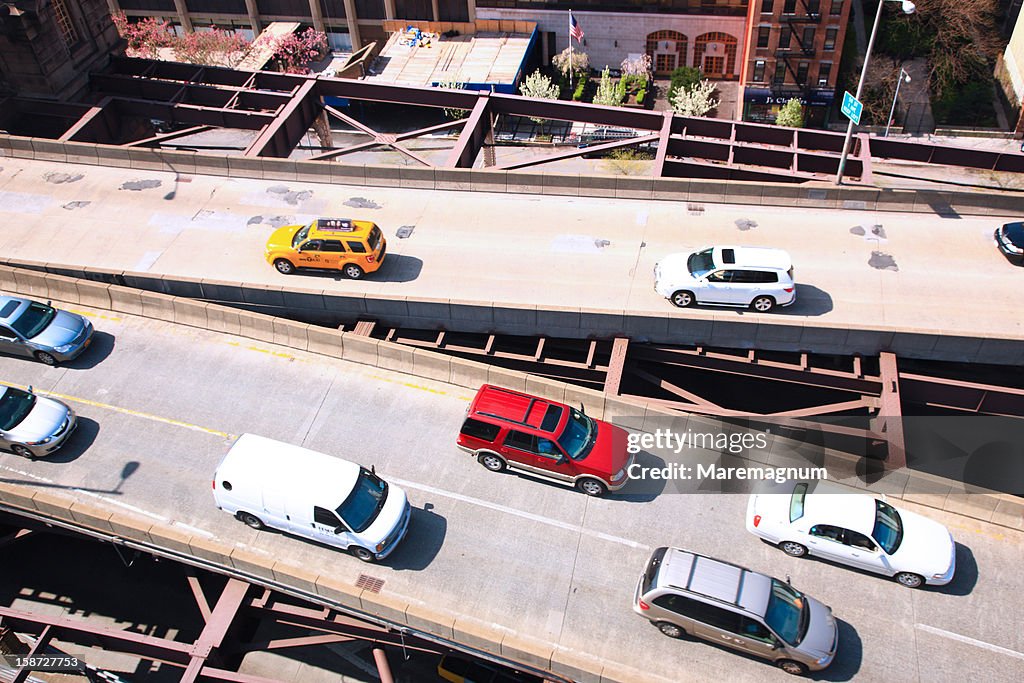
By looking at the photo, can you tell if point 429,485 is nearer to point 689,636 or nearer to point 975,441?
point 689,636

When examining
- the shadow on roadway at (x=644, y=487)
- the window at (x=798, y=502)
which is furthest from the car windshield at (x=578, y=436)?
the window at (x=798, y=502)

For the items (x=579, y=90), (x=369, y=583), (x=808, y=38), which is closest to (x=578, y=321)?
(x=369, y=583)

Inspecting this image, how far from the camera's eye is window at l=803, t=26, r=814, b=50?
5425 centimetres

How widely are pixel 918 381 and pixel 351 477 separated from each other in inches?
708

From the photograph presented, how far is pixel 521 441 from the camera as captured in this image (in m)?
20.8

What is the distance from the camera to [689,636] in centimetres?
1775

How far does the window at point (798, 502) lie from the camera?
1927cm

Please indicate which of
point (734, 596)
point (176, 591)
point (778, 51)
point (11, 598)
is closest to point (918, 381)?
point (734, 596)

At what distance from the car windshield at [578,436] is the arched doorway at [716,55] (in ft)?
161

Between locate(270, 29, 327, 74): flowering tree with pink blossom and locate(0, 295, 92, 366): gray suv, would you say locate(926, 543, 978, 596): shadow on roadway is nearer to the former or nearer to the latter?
locate(0, 295, 92, 366): gray suv

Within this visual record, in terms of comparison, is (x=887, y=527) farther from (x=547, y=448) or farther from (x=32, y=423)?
(x=32, y=423)

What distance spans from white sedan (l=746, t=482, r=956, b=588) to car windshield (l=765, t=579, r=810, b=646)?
1916mm

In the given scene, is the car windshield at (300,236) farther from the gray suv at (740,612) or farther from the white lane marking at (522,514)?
the gray suv at (740,612)

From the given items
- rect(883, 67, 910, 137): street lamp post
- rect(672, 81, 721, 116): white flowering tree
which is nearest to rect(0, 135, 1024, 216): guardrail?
rect(883, 67, 910, 137): street lamp post
